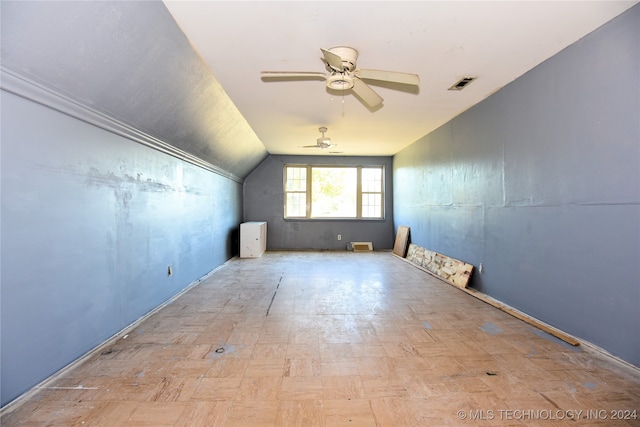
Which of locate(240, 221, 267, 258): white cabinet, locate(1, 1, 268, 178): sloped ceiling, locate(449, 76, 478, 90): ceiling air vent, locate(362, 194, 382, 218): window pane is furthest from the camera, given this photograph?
locate(362, 194, 382, 218): window pane

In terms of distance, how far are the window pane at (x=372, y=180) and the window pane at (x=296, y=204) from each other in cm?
164

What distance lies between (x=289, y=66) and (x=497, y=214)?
2.86 m

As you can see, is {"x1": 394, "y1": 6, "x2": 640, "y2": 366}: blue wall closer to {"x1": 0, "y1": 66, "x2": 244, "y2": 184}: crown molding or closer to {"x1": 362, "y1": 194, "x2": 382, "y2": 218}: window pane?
{"x1": 362, "y1": 194, "x2": 382, "y2": 218}: window pane

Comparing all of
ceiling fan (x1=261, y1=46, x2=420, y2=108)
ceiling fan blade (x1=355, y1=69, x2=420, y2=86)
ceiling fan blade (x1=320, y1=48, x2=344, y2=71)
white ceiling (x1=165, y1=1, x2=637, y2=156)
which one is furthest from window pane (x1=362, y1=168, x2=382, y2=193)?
ceiling fan blade (x1=320, y1=48, x2=344, y2=71)

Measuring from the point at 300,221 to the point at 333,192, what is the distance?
1.15 meters

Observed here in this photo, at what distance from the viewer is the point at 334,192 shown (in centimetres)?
763

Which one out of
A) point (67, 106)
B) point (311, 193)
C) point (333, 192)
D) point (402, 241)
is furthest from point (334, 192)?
point (67, 106)

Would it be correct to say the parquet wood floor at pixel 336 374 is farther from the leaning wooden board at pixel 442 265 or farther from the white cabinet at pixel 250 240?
the white cabinet at pixel 250 240

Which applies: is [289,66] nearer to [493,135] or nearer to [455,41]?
[455,41]

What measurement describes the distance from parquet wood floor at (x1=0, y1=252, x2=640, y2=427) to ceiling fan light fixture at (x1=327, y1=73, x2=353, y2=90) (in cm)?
211

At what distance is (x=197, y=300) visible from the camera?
3453 mm

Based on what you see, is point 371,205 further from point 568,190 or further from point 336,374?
point 336,374

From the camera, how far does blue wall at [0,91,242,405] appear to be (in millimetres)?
1608

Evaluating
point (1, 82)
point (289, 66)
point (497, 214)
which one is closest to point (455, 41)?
point (289, 66)
